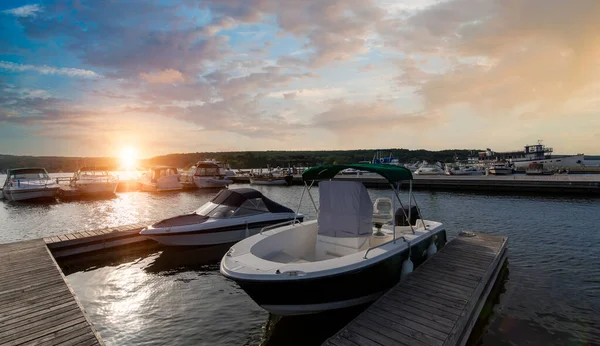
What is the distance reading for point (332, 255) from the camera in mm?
7844

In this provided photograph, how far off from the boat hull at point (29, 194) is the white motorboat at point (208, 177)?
609 inches

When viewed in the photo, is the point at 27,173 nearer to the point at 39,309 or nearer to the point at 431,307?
the point at 39,309

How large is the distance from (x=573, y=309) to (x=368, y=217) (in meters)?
5.52

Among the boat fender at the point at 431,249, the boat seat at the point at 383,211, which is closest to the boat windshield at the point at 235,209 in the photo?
the boat seat at the point at 383,211

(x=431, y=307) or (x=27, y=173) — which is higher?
(x=27, y=173)

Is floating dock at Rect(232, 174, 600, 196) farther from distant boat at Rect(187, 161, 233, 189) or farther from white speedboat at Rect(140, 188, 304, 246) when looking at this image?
distant boat at Rect(187, 161, 233, 189)

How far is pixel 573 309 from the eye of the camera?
23.9 feet

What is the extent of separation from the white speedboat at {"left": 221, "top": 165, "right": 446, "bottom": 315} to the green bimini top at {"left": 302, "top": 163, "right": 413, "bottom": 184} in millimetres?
26

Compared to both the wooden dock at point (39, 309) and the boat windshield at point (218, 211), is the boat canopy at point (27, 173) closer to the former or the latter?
the boat windshield at point (218, 211)

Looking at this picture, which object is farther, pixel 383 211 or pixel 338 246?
pixel 383 211

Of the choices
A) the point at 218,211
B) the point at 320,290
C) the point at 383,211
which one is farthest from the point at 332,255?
the point at 218,211

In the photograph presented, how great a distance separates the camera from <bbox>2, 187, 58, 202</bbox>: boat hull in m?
30.2

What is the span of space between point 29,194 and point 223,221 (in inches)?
1204

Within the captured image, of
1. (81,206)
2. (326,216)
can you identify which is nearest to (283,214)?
(326,216)
